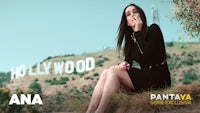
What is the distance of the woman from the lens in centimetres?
634

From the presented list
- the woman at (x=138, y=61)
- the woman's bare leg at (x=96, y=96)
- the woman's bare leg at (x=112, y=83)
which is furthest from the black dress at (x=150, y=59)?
the woman's bare leg at (x=96, y=96)

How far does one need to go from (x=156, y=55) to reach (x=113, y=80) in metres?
0.92

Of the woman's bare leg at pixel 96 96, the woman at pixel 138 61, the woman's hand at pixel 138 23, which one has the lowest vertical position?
the woman's bare leg at pixel 96 96

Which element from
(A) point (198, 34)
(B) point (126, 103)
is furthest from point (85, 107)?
(A) point (198, 34)

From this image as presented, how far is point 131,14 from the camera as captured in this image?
22.9 ft

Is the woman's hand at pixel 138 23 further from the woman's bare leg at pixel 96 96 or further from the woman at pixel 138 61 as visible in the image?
the woman's bare leg at pixel 96 96

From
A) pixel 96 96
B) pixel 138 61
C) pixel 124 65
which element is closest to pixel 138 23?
pixel 138 61

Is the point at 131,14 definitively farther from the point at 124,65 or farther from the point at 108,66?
the point at 108,66

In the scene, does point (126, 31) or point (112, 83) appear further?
point (126, 31)

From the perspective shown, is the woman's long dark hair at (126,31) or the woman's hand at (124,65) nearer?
the woman's hand at (124,65)

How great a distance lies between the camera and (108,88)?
630 centimetres

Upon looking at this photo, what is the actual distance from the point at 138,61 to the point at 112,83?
73 centimetres

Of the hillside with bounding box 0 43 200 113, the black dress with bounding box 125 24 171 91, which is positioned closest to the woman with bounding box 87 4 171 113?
the black dress with bounding box 125 24 171 91

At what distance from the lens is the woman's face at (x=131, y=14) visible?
6970 millimetres
